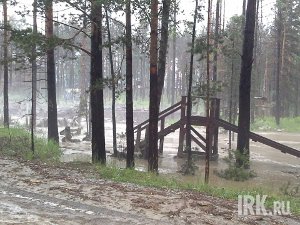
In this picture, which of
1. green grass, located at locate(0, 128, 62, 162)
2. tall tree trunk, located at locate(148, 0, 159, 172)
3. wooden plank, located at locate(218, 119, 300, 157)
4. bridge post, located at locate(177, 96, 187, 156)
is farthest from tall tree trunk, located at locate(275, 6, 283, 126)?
tall tree trunk, located at locate(148, 0, 159, 172)

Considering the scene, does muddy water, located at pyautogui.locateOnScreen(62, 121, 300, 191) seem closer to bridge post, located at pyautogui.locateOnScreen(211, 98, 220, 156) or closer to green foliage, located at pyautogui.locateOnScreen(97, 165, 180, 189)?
bridge post, located at pyautogui.locateOnScreen(211, 98, 220, 156)

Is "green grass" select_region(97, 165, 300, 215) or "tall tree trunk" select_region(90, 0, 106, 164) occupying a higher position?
"tall tree trunk" select_region(90, 0, 106, 164)

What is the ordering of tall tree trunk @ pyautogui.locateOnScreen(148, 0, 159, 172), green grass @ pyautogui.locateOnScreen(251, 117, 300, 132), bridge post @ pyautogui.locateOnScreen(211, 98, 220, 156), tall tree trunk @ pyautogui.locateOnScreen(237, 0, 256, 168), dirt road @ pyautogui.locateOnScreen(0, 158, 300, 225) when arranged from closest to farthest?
dirt road @ pyautogui.locateOnScreen(0, 158, 300, 225)
tall tree trunk @ pyautogui.locateOnScreen(148, 0, 159, 172)
tall tree trunk @ pyautogui.locateOnScreen(237, 0, 256, 168)
bridge post @ pyautogui.locateOnScreen(211, 98, 220, 156)
green grass @ pyautogui.locateOnScreen(251, 117, 300, 132)

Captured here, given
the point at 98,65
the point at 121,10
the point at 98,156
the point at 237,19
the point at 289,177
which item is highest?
the point at 237,19

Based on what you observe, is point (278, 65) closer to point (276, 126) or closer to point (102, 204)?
point (276, 126)

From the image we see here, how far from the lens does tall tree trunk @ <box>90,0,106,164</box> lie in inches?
507

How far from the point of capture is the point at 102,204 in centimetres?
718

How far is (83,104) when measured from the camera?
3419 centimetres

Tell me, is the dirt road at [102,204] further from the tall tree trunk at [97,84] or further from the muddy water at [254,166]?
the muddy water at [254,166]

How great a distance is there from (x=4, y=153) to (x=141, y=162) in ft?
23.0

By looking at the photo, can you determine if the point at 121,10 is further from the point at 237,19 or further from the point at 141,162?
the point at 237,19

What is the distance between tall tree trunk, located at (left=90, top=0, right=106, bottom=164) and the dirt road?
4519 millimetres

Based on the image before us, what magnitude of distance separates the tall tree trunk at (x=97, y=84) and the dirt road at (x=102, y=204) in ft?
14.8

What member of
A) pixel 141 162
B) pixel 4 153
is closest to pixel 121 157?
pixel 141 162
